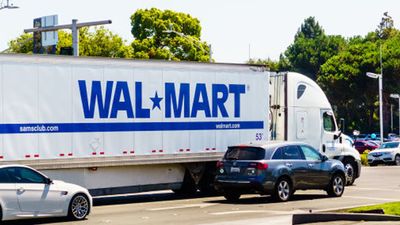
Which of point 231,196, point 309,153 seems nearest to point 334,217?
point 231,196

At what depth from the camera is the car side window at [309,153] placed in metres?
23.0

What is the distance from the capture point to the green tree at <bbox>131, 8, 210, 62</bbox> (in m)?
76.0

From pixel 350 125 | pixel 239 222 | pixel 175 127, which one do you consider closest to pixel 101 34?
pixel 350 125

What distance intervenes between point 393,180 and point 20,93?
16039 millimetres

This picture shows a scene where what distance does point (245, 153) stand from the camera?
22297 mm

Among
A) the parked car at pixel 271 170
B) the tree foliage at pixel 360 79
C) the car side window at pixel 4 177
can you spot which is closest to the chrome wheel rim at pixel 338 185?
the parked car at pixel 271 170

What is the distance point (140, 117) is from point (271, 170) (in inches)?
140

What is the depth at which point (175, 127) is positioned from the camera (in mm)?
23078

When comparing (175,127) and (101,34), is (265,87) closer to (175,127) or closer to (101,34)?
(175,127)

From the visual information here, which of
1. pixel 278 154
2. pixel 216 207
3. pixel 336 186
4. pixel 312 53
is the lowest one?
pixel 216 207

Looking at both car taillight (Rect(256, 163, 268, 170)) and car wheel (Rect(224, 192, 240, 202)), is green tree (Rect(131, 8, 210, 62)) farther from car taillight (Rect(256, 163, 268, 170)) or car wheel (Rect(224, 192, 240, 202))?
car taillight (Rect(256, 163, 268, 170))

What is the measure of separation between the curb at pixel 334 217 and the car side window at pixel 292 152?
20.4 ft

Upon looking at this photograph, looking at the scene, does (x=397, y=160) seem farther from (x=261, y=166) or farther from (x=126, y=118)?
(x=126, y=118)

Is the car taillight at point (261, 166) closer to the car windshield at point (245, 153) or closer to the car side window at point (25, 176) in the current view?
the car windshield at point (245, 153)
